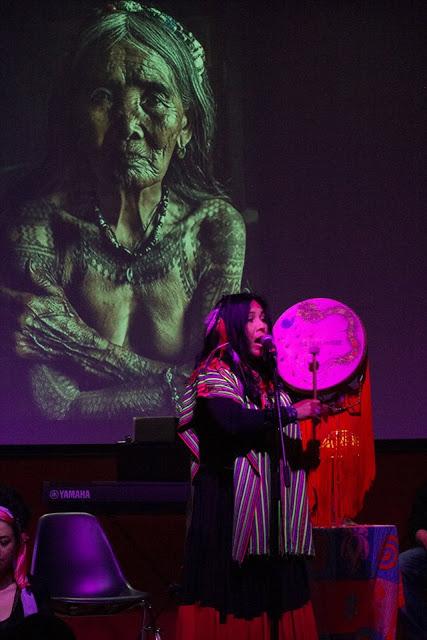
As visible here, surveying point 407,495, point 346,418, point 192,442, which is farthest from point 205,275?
point 192,442

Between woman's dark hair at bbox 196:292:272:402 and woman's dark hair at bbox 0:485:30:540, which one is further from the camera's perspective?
woman's dark hair at bbox 0:485:30:540

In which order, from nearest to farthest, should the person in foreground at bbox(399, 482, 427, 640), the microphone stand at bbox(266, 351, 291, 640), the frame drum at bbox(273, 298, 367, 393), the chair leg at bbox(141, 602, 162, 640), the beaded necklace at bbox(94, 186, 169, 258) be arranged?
the microphone stand at bbox(266, 351, 291, 640) < the frame drum at bbox(273, 298, 367, 393) < the chair leg at bbox(141, 602, 162, 640) < the person in foreground at bbox(399, 482, 427, 640) < the beaded necklace at bbox(94, 186, 169, 258)

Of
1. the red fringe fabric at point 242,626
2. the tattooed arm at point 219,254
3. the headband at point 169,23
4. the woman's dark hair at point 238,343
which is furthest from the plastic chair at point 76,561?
the headband at point 169,23

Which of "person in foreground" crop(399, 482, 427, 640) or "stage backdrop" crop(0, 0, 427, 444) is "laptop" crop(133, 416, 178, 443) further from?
"person in foreground" crop(399, 482, 427, 640)

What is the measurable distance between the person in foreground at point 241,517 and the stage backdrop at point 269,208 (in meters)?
2.51

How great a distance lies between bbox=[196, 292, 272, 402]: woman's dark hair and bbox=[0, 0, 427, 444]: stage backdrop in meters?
2.42

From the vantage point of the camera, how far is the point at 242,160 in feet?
18.1

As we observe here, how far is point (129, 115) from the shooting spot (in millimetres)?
5441

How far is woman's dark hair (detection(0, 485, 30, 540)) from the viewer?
→ 302 centimetres

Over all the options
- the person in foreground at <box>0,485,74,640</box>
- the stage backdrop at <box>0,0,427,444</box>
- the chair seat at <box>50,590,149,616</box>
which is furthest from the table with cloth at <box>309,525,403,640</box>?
the stage backdrop at <box>0,0,427,444</box>

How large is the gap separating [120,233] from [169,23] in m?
1.35

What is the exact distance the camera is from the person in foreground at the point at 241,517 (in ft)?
8.73

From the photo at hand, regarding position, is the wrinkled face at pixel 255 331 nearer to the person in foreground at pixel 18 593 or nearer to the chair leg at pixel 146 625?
the person in foreground at pixel 18 593

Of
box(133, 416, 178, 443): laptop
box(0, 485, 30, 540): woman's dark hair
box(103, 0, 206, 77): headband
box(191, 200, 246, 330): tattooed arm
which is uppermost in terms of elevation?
box(103, 0, 206, 77): headband
